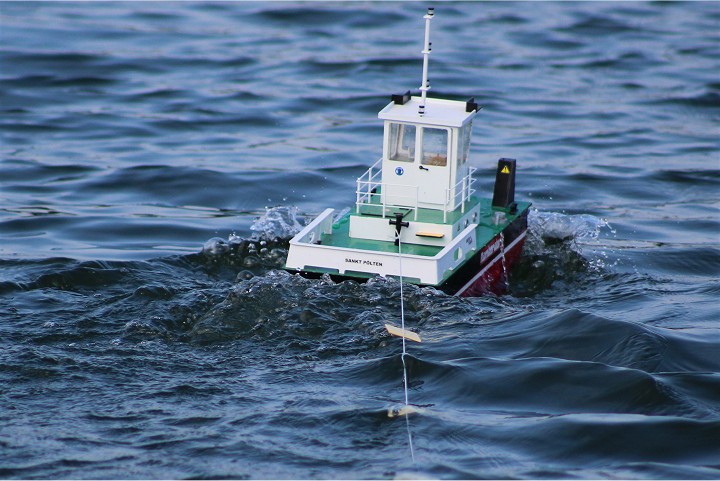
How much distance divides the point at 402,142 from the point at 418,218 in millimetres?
969

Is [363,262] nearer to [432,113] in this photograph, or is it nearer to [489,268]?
[489,268]

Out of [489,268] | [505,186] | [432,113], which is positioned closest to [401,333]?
[489,268]

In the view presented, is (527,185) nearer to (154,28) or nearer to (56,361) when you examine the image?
(56,361)

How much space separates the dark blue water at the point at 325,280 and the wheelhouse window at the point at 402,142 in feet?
6.81

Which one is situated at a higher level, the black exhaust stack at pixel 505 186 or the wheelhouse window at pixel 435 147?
the wheelhouse window at pixel 435 147

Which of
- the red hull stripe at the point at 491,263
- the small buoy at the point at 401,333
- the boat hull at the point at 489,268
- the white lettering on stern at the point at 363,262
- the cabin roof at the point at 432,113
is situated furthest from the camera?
the cabin roof at the point at 432,113

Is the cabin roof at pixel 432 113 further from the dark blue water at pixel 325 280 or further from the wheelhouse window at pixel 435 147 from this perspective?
the dark blue water at pixel 325 280

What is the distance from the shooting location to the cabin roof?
42.8ft

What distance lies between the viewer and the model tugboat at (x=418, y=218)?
12.4 metres

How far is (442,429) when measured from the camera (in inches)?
363

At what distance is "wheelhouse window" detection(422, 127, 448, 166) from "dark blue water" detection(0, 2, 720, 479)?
1907mm

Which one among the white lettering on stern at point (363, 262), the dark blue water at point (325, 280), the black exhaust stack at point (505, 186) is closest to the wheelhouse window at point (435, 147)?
the black exhaust stack at point (505, 186)

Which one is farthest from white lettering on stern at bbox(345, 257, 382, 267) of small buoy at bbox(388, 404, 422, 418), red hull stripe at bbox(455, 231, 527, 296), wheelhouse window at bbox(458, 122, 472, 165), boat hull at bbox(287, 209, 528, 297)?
small buoy at bbox(388, 404, 422, 418)

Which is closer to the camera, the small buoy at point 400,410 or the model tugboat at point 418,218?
the small buoy at point 400,410
